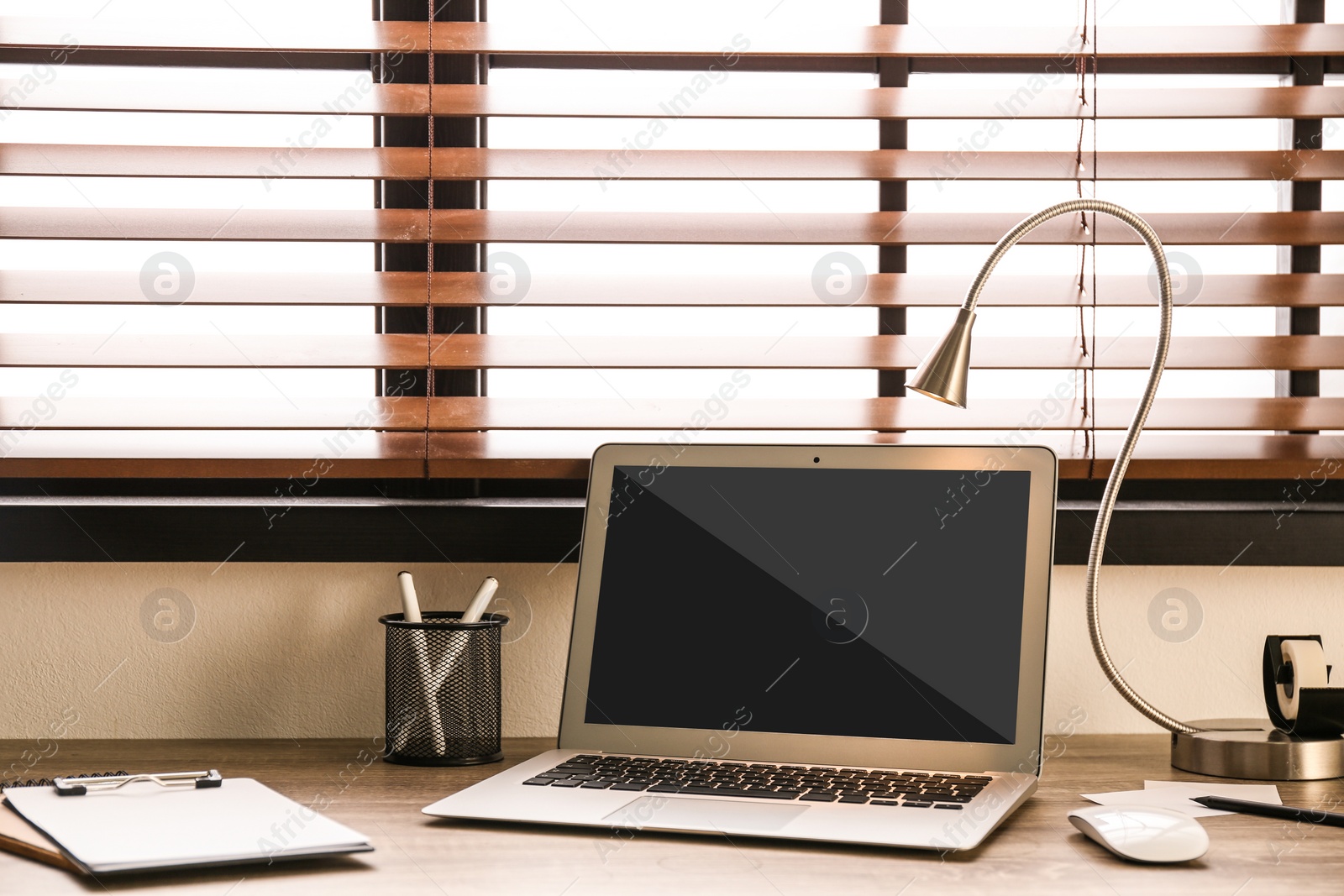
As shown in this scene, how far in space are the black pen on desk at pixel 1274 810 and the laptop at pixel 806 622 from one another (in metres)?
0.15

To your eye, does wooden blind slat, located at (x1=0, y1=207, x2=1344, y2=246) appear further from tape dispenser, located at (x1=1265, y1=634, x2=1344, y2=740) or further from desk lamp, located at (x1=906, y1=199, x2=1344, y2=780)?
tape dispenser, located at (x1=1265, y1=634, x2=1344, y2=740)

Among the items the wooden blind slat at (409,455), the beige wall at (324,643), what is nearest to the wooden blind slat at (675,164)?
the wooden blind slat at (409,455)

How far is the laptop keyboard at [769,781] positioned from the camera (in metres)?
0.92

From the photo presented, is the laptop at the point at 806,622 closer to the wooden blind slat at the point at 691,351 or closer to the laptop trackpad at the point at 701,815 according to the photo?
the laptop trackpad at the point at 701,815

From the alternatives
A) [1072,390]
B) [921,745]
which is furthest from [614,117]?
[921,745]

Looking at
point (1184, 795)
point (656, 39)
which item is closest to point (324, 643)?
point (656, 39)

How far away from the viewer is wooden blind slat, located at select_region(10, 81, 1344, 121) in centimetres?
130

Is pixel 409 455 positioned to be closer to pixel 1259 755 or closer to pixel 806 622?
pixel 806 622

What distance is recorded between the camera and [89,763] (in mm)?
1130

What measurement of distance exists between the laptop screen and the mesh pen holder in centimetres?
11

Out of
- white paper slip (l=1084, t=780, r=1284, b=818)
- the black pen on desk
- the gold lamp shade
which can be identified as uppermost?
the gold lamp shade

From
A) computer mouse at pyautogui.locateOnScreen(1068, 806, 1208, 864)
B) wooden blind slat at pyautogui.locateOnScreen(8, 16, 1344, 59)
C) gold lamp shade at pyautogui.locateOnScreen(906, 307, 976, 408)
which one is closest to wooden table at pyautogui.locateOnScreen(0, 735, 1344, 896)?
computer mouse at pyautogui.locateOnScreen(1068, 806, 1208, 864)

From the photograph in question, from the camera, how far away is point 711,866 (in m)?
0.80

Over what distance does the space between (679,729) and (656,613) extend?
12cm
